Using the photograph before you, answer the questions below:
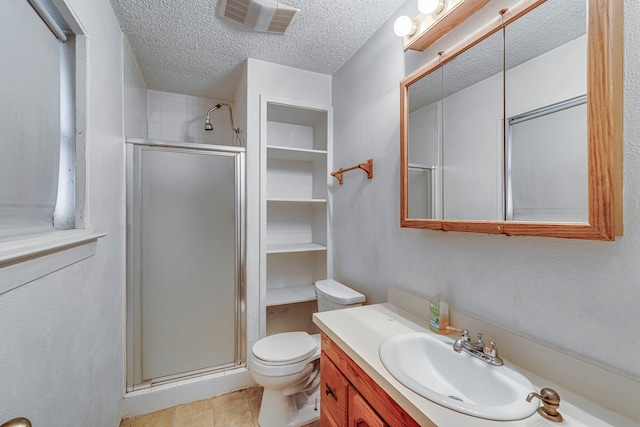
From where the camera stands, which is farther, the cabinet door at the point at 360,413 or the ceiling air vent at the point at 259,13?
the ceiling air vent at the point at 259,13

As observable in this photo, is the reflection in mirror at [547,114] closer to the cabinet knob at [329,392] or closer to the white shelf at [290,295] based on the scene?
the cabinet knob at [329,392]

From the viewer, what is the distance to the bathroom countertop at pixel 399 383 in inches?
25.6

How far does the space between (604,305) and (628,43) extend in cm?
68

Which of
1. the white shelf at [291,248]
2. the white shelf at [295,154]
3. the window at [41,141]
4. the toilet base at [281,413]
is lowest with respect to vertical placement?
the toilet base at [281,413]

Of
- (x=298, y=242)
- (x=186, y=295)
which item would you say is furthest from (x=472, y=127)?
(x=186, y=295)

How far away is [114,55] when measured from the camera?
4.89ft

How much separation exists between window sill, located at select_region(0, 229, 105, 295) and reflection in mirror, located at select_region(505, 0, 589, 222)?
1315mm

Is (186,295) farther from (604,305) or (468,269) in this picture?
(604,305)

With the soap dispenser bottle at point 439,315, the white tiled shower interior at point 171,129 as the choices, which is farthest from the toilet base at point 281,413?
the soap dispenser bottle at point 439,315

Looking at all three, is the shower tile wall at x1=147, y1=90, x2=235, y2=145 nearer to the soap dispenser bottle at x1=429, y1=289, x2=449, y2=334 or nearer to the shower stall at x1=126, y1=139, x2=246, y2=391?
the shower stall at x1=126, y1=139, x2=246, y2=391

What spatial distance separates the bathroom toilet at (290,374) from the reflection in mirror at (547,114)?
3.59 feet

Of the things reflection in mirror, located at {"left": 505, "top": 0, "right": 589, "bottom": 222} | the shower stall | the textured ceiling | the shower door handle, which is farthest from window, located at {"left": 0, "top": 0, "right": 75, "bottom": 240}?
reflection in mirror, located at {"left": 505, "top": 0, "right": 589, "bottom": 222}

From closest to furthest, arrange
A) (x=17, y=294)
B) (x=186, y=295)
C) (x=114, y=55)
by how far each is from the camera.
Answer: (x=17, y=294) → (x=114, y=55) → (x=186, y=295)

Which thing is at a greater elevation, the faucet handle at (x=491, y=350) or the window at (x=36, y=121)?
the window at (x=36, y=121)
